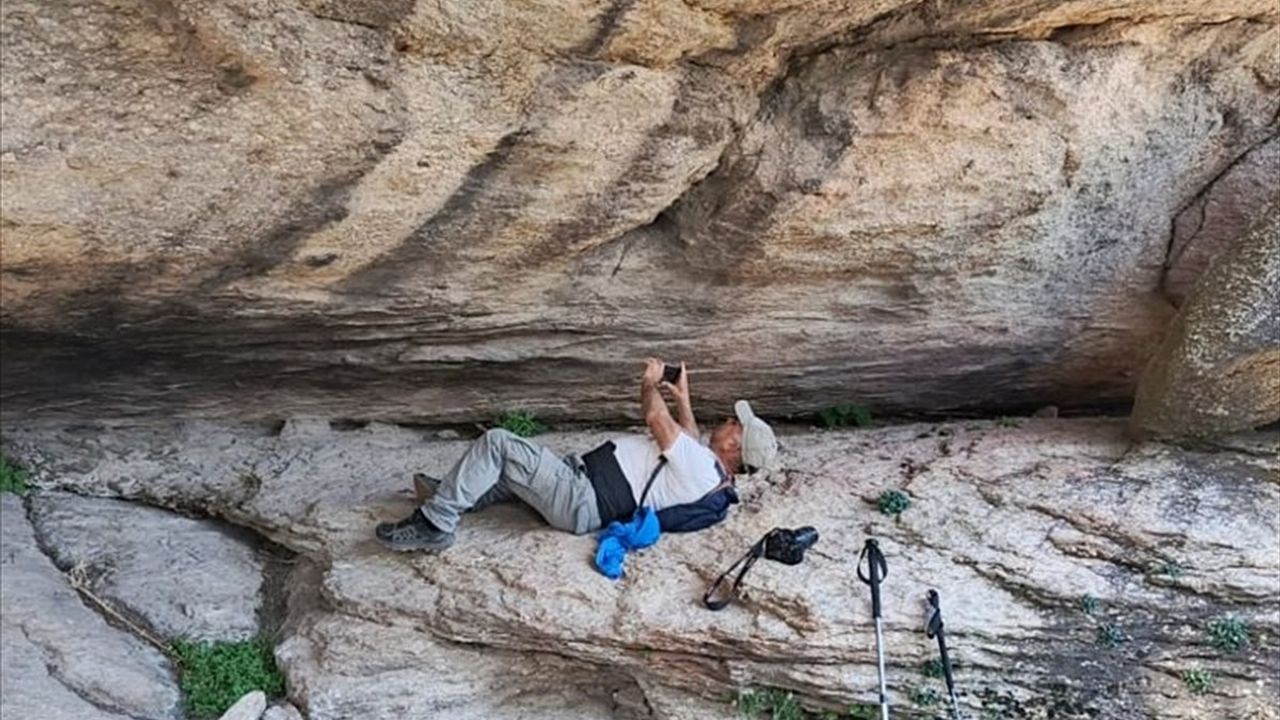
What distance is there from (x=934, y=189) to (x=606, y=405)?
2733 mm

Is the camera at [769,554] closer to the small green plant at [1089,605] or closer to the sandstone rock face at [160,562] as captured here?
the small green plant at [1089,605]

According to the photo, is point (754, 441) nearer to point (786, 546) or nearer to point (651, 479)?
point (651, 479)

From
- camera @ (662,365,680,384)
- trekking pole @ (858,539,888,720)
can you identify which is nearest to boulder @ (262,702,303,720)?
camera @ (662,365,680,384)

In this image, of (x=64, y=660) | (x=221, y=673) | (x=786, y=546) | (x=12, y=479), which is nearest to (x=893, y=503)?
(x=786, y=546)

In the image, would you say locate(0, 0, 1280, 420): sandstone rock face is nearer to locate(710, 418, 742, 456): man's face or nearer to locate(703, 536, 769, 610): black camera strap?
locate(710, 418, 742, 456): man's face

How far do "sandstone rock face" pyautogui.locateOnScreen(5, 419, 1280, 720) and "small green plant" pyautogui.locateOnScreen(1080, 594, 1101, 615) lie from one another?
0.05m

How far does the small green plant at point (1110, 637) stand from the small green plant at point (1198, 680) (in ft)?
1.13

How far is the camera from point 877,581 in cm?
618

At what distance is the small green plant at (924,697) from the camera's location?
626 cm

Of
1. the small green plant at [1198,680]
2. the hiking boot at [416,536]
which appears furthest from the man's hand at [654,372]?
the small green plant at [1198,680]

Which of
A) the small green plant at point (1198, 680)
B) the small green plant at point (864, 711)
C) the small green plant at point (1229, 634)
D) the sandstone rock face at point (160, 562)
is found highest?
the small green plant at point (1229, 634)

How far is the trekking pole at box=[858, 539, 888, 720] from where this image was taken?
6.06 meters

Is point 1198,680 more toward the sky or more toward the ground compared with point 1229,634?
more toward the ground

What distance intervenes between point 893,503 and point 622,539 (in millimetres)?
1597
